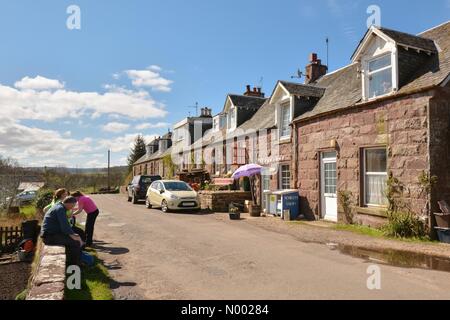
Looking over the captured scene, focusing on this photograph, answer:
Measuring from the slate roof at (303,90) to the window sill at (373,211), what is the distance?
6.31 meters

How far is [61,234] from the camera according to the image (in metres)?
7.16

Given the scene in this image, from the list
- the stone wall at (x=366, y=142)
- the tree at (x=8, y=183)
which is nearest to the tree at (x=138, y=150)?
the tree at (x=8, y=183)

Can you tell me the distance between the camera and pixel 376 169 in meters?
12.2

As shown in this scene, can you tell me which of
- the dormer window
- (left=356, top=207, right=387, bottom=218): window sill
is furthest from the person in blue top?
the dormer window

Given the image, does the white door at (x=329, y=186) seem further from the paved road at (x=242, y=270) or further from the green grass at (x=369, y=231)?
the paved road at (x=242, y=270)

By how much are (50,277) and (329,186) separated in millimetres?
11148

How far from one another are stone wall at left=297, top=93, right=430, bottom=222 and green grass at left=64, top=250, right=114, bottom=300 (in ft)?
28.2

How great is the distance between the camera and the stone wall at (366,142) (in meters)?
10.6

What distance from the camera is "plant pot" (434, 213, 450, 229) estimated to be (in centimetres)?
977

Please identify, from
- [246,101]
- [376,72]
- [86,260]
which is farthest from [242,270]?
[246,101]

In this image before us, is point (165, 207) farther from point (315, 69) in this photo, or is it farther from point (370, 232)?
point (315, 69)

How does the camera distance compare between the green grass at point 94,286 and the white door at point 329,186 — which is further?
the white door at point 329,186

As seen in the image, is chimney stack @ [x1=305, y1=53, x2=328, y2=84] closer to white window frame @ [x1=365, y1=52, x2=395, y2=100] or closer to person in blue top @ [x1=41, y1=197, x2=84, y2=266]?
white window frame @ [x1=365, y1=52, x2=395, y2=100]
